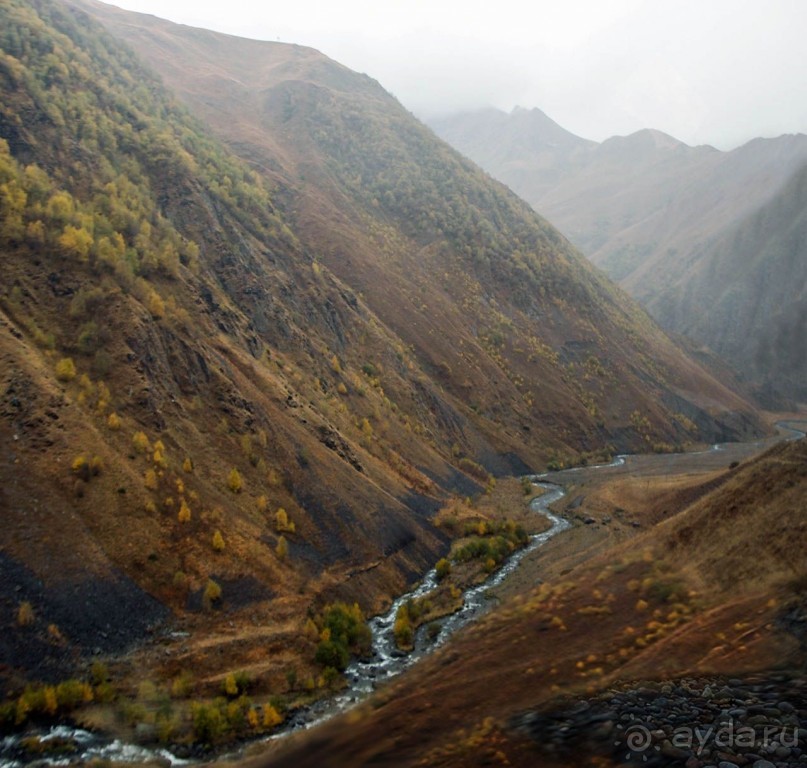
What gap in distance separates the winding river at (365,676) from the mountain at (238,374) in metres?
1.32

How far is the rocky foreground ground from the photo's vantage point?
9.70 m

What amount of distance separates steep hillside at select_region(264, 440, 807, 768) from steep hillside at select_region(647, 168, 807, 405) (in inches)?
5338

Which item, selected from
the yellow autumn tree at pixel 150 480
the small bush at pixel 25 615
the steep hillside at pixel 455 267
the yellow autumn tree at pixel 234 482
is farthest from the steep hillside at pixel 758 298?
the small bush at pixel 25 615

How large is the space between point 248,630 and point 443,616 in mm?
11099

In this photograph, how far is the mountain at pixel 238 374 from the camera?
27.0 metres

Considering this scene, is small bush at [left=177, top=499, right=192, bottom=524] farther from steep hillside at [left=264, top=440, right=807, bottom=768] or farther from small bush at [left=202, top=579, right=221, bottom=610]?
steep hillside at [left=264, top=440, right=807, bottom=768]

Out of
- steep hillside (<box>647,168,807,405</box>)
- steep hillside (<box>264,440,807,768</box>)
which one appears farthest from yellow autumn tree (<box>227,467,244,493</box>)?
steep hillside (<box>647,168,807,405</box>)

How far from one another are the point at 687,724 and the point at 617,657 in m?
3.91

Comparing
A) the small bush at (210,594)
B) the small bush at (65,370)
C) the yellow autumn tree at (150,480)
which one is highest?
the small bush at (65,370)

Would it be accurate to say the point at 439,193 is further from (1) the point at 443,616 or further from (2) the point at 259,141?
(1) the point at 443,616

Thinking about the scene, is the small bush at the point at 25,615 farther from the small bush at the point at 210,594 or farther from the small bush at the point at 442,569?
the small bush at the point at 442,569

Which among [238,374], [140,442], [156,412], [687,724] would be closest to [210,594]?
[140,442]

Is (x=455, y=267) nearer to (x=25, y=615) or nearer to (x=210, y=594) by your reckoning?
(x=210, y=594)


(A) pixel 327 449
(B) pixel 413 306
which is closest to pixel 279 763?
(A) pixel 327 449
